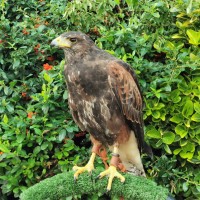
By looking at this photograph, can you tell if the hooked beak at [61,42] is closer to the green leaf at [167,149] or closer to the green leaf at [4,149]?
the green leaf at [4,149]

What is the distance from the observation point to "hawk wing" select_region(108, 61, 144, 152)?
3181 millimetres

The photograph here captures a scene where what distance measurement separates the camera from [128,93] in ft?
10.9

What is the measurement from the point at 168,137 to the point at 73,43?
1239 millimetres

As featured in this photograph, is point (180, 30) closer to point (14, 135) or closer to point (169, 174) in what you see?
point (169, 174)

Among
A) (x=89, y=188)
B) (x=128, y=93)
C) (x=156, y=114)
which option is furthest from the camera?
(x=156, y=114)

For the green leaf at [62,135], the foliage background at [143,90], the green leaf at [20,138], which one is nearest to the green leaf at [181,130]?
the foliage background at [143,90]

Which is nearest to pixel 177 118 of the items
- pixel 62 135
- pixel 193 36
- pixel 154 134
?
pixel 154 134

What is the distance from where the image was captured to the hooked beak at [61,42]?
10.3 feet

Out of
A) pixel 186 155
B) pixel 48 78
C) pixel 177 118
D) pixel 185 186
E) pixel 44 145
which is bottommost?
pixel 185 186

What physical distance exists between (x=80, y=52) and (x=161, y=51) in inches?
45.6

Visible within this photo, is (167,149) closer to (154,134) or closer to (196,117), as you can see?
(154,134)

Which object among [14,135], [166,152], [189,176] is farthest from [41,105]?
[189,176]

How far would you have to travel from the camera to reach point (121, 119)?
3346 mm

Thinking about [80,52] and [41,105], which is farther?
[41,105]
